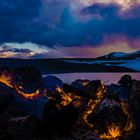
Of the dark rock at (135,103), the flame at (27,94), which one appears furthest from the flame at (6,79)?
the dark rock at (135,103)

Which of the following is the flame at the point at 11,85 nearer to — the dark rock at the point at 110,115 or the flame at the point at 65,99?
the dark rock at the point at 110,115

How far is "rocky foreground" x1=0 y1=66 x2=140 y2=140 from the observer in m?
11.6

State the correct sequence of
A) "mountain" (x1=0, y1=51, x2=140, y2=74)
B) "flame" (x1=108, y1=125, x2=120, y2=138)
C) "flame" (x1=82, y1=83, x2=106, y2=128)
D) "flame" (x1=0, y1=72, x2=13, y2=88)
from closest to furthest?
"flame" (x1=108, y1=125, x2=120, y2=138), "flame" (x1=82, y1=83, x2=106, y2=128), "flame" (x1=0, y1=72, x2=13, y2=88), "mountain" (x1=0, y1=51, x2=140, y2=74)

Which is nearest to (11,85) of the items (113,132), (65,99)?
(113,132)

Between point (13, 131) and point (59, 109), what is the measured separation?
1.55 m

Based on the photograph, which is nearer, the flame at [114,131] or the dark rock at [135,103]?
the flame at [114,131]

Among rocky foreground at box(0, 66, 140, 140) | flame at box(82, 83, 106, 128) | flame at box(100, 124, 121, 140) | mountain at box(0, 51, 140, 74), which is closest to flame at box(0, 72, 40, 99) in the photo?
rocky foreground at box(0, 66, 140, 140)

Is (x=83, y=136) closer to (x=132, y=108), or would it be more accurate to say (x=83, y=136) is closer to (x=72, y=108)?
(x=72, y=108)

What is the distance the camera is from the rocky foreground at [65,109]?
11586 mm

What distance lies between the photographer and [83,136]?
40.7ft

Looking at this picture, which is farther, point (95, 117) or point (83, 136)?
point (95, 117)

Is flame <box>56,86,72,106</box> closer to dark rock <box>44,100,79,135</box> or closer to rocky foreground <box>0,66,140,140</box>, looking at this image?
rocky foreground <box>0,66,140,140</box>

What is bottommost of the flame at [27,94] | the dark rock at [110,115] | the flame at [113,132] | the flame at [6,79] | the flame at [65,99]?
the flame at [113,132]

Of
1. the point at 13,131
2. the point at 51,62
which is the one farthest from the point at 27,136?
the point at 51,62
